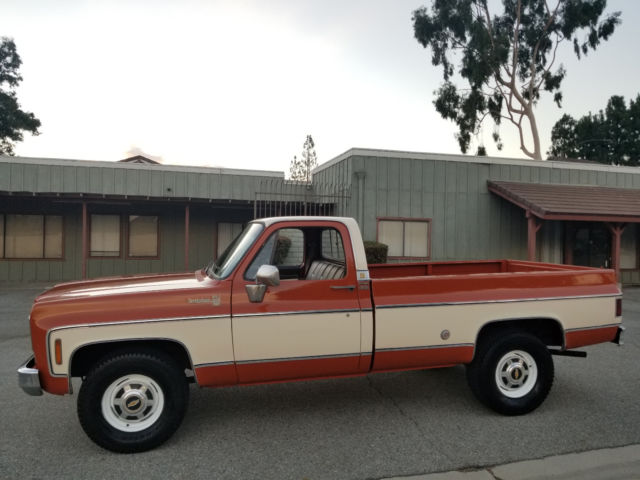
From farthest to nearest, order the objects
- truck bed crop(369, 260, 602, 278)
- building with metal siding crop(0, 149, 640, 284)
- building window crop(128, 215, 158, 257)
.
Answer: building window crop(128, 215, 158, 257), building with metal siding crop(0, 149, 640, 284), truck bed crop(369, 260, 602, 278)

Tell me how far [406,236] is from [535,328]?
10236mm

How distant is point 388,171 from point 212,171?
6294mm

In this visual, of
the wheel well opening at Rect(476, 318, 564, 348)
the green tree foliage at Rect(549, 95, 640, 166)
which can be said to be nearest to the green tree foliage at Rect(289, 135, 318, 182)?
the green tree foliage at Rect(549, 95, 640, 166)

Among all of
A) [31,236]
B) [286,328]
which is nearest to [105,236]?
[31,236]

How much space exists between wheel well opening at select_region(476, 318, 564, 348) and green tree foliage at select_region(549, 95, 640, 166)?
54.7 metres

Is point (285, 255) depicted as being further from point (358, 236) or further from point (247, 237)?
point (358, 236)

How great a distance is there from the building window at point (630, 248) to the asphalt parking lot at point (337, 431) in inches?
524

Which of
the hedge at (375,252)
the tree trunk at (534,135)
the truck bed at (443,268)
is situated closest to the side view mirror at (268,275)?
the truck bed at (443,268)

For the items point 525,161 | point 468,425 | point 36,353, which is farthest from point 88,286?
point 525,161

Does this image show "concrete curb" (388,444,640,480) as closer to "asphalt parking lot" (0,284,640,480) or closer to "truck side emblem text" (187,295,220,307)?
"asphalt parking lot" (0,284,640,480)

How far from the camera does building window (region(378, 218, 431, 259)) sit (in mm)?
14898

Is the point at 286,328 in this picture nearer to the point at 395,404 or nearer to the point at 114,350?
the point at 114,350

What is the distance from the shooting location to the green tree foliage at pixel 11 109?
123ft

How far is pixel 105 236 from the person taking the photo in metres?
16.8
